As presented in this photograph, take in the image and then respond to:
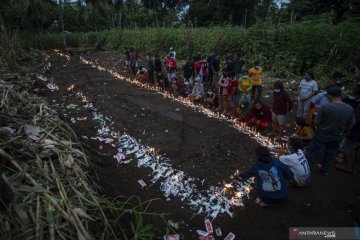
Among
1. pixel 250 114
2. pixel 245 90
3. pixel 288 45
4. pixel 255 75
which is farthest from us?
pixel 288 45

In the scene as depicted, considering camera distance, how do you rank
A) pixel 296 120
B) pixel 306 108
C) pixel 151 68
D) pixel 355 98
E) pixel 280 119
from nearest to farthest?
pixel 355 98 → pixel 296 120 → pixel 280 119 → pixel 306 108 → pixel 151 68

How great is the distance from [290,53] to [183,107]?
24.0 ft

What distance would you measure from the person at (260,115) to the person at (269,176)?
3.23 m

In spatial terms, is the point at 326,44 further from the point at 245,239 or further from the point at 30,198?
the point at 30,198

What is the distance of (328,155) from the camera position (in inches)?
233

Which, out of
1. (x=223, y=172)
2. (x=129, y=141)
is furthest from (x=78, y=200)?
(x=129, y=141)

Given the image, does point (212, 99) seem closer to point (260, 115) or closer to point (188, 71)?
point (188, 71)

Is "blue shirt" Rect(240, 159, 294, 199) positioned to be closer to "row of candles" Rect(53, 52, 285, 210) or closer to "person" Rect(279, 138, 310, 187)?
"person" Rect(279, 138, 310, 187)

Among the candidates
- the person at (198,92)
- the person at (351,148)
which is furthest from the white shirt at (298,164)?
the person at (198,92)

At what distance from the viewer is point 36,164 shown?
3.60 m

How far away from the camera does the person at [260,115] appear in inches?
317

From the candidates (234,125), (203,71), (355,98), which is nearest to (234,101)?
(234,125)

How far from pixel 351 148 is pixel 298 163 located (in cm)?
174

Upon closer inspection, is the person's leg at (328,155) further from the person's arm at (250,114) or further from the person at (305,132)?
the person's arm at (250,114)
